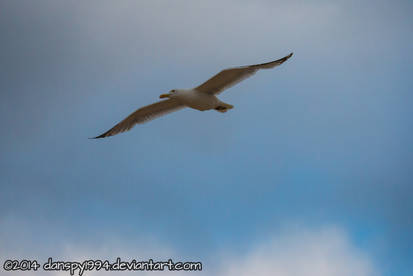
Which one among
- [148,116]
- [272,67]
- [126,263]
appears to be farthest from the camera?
[148,116]

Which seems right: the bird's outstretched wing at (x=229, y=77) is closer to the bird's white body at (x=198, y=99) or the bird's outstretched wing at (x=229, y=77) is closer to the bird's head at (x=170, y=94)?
the bird's white body at (x=198, y=99)

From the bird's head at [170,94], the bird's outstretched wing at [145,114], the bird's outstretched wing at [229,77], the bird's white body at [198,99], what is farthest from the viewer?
the bird's outstretched wing at [145,114]

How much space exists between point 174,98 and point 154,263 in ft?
13.7

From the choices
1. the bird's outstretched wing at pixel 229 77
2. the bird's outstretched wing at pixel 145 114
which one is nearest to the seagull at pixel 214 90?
the bird's outstretched wing at pixel 229 77

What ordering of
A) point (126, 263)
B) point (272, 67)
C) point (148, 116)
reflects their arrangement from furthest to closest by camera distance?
point (148, 116) → point (272, 67) → point (126, 263)

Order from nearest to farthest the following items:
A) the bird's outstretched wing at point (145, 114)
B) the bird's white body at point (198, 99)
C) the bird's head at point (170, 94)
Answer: the bird's white body at point (198, 99)
the bird's head at point (170, 94)
the bird's outstretched wing at point (145, 114)

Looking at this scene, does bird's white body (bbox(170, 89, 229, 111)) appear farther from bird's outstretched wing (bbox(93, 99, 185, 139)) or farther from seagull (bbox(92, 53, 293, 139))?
bird's outstretched wing (bbox(93, 99, 185, 139))

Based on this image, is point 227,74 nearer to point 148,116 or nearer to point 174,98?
point 174,98

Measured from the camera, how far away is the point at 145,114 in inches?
608

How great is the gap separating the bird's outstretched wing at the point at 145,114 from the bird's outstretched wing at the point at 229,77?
135cm

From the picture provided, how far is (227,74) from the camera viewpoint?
1352cm

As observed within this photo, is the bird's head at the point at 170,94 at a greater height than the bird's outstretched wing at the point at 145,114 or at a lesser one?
lesser

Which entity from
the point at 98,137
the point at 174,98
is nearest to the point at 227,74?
the point at 174,98

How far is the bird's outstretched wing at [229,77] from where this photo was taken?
43.5ft
